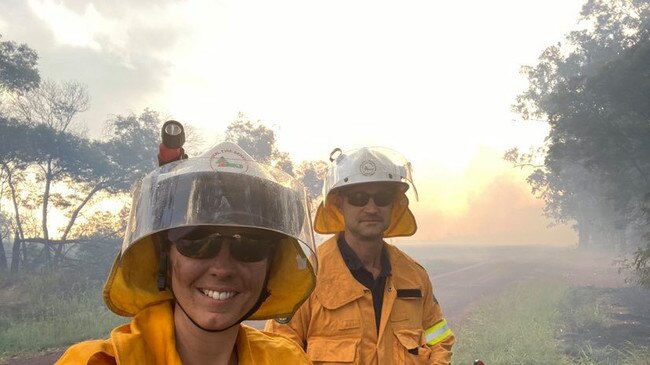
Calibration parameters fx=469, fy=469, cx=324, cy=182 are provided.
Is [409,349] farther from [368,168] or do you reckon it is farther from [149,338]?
[149,338]

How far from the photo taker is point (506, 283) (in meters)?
20.2

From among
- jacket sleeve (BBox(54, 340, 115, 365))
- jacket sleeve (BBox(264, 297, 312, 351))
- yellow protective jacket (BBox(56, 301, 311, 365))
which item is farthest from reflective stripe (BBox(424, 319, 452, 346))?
jacket sleeve (BBox(54, 340, 115, 365))

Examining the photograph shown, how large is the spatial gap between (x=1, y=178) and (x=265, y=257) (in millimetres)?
23641

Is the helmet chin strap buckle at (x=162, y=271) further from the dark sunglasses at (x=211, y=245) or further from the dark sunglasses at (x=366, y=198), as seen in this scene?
the dark sunglasses at (x=366, y=198)

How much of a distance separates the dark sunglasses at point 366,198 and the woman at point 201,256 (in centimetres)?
146

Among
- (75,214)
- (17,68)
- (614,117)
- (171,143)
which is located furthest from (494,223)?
(171,143)

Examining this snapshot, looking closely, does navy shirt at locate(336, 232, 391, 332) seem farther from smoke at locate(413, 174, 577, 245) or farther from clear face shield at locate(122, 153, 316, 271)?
smoke at locate(413, 174, 577, 245)

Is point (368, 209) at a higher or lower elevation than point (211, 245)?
higher

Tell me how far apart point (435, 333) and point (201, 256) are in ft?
6.49

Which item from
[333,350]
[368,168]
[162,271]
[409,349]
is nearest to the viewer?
[162,271]

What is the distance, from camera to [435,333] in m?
2.96

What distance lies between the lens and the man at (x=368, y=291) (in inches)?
104

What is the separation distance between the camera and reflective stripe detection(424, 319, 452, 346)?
292cm

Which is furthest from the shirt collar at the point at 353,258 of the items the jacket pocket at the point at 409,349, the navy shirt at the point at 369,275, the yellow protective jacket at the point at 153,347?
the yellow protective jacket at the point at 153,347
